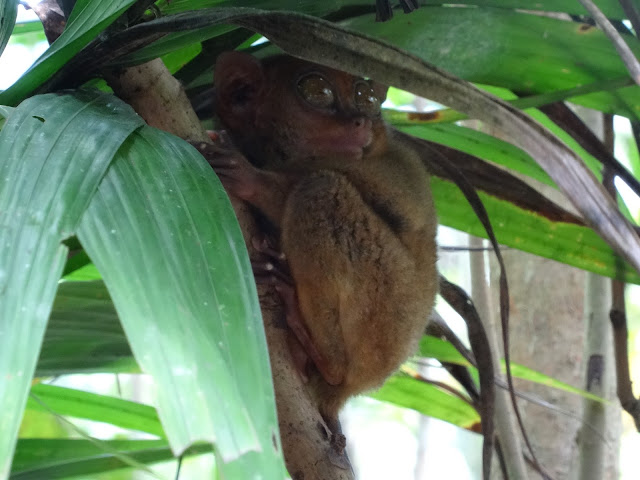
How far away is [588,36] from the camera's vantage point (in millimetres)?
1863

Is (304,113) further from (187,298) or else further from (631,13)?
(187,298)

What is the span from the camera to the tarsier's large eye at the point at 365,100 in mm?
2436

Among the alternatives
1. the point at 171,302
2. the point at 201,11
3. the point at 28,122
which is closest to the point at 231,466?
the point at 171,302

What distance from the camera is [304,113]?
245 cm

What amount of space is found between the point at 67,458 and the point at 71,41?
3.15 ft

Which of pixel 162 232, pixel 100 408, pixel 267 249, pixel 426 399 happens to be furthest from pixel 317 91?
pixel 162 232

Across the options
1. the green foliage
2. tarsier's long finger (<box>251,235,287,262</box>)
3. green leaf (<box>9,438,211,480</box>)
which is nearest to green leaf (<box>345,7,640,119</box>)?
the green foliage

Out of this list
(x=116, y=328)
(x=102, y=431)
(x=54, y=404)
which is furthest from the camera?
(x=102, y=431)

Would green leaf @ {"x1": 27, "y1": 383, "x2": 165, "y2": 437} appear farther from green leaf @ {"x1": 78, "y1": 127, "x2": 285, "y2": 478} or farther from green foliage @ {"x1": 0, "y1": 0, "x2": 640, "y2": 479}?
green leaf @ {"x1": 78, "y1": 127, "x2": 285, "y2": 478}

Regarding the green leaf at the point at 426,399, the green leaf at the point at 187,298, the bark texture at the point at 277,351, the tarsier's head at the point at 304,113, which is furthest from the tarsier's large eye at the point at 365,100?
the green leaf at the point at 187,298

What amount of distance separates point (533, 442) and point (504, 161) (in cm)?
149

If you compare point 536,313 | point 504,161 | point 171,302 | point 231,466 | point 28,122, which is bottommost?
point 231,466

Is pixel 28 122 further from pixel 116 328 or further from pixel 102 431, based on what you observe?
pixel 102 431

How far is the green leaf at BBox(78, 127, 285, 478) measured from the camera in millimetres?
724
